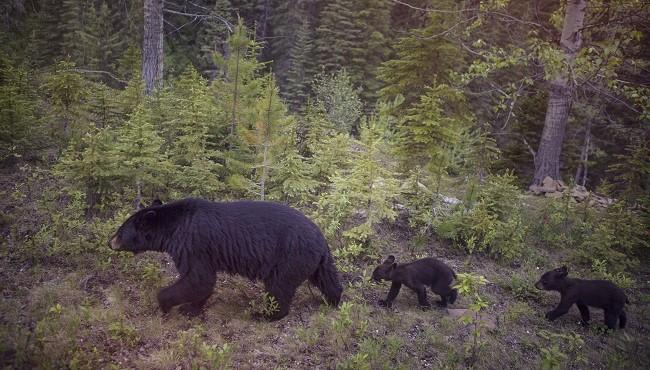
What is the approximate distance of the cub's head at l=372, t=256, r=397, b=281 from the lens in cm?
627

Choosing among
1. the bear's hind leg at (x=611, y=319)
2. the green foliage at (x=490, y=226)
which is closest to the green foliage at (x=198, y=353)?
the green foliage at (x=490, y=226)

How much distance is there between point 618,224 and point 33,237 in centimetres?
1028

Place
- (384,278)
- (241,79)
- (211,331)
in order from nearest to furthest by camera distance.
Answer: (211,331) < (384,278) < (241,79)

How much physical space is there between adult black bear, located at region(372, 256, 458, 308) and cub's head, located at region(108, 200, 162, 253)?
3357 mm

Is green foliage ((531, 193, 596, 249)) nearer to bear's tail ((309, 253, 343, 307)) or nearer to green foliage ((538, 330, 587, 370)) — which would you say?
green foliage ((538, 330, 587, 370))

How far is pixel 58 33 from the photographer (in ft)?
84.1

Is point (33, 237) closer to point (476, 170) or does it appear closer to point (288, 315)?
point (288, 315)

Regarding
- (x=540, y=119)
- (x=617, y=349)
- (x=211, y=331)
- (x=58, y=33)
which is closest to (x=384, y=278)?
(x=211, y=331)

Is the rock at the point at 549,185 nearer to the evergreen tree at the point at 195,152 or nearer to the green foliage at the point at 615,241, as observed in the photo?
the green foliage at the point at 615,241

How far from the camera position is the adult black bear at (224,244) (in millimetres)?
4957

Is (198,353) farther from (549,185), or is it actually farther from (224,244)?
(549,185)

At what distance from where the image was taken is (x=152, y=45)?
422 inches

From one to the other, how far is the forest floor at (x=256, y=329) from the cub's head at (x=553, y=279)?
0.42m

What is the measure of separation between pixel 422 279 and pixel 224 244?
9.93 ft
